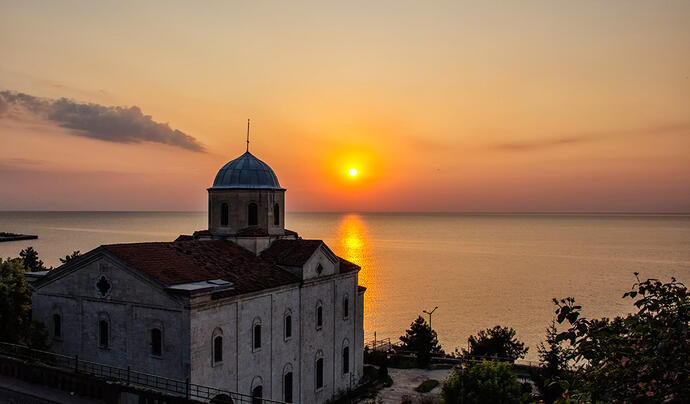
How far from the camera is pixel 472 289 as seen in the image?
3270 inches

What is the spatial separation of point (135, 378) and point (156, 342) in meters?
2.05

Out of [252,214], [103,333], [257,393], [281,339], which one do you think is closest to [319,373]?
[281,339]

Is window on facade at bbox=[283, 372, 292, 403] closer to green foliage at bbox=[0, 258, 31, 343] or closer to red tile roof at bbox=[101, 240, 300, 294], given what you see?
red tile roof at bbox=[101, 240, 300, 294]

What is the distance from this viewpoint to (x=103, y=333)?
22.3m

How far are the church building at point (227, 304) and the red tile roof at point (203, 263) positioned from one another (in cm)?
8

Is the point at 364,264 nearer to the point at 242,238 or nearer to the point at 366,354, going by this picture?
the point at 366,354

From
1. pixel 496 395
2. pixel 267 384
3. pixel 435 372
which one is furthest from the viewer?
pixel 435 372

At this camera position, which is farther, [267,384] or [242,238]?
[242,238]

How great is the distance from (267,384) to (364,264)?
315ft

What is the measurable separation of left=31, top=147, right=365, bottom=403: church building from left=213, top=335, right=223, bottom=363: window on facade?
0.04m

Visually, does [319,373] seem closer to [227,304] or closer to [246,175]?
[227,304]

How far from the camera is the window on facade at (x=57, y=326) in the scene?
935 inches

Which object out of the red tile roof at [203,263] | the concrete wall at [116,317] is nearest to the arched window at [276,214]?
the red tile roof at [203,263]

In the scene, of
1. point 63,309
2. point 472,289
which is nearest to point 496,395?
point 63,309
